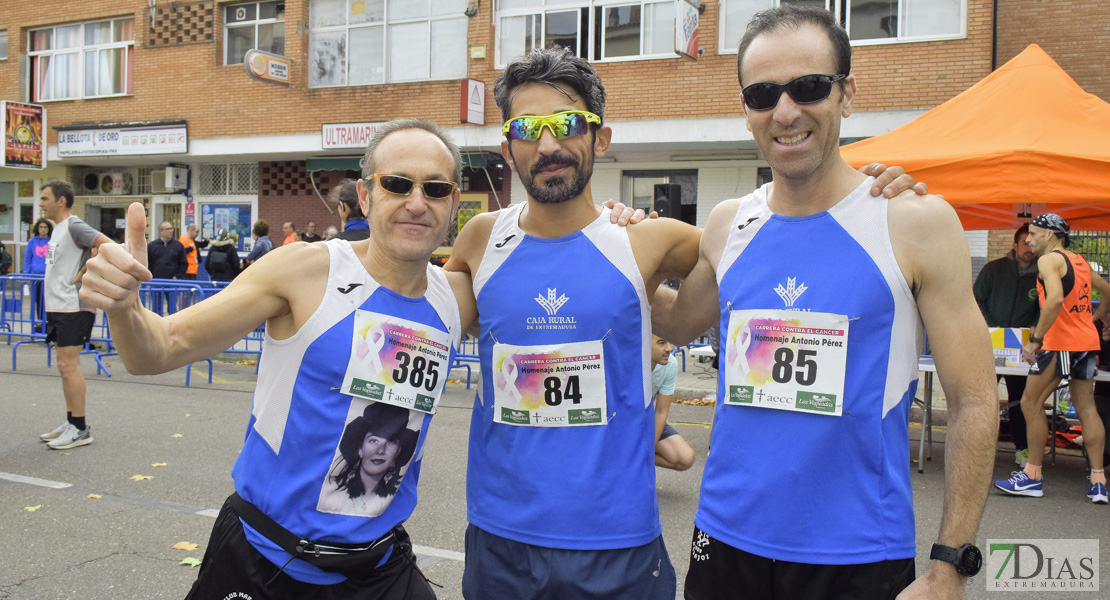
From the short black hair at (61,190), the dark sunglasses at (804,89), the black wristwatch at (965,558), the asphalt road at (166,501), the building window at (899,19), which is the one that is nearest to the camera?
the black wristwatch at (965,558)

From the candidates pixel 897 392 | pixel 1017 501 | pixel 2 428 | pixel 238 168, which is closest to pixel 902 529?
pixel 897 392

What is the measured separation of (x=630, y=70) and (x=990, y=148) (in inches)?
437

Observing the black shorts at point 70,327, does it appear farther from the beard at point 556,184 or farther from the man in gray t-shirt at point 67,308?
the beard at point 556,184

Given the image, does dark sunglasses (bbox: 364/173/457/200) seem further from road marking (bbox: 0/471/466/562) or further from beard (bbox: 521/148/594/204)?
road marking (bbox: 0/471/466/562)

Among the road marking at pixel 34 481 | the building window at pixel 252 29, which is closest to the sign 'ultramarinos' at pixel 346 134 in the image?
the building window at pixel 252 29

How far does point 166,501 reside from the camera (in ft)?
18.3

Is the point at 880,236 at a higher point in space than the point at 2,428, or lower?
higher

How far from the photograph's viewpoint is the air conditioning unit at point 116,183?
2388 cm

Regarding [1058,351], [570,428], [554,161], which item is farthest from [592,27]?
[570,428]

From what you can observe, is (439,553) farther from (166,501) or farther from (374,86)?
(374,86)

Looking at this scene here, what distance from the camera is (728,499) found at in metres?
2.27

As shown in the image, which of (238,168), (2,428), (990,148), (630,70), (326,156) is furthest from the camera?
(238,168)

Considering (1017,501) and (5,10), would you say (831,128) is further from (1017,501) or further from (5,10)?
(5,10)

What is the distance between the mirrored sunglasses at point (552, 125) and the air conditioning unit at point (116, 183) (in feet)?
79.5
